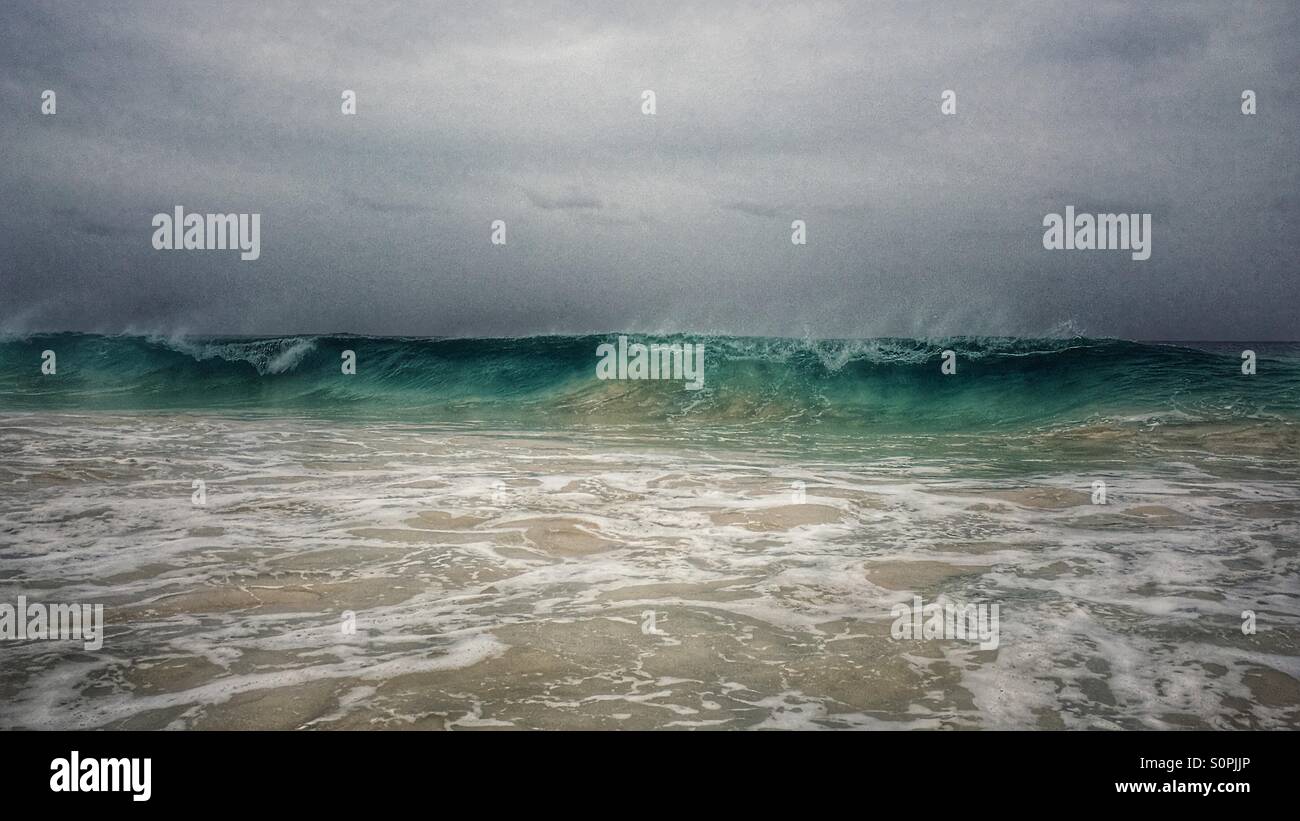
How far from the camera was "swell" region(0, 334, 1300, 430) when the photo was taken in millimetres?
18078

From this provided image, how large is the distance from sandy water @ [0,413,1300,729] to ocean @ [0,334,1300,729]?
0.08ft

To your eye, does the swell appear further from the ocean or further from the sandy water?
the sandy water

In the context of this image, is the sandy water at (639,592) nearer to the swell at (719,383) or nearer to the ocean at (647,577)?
the ocean at (647,577)

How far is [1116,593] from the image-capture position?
4703 millimetres

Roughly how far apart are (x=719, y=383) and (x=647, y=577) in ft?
55.5

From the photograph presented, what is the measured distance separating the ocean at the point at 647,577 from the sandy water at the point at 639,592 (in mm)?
23

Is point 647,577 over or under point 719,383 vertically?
under

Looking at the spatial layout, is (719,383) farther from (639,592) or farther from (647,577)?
(639,592)

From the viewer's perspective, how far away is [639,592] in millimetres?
4688

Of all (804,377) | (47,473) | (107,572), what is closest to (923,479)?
(107,572)

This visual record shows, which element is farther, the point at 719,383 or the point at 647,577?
the point at 719,383

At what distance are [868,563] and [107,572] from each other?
484cm

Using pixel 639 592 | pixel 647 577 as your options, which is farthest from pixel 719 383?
pixel 639 592

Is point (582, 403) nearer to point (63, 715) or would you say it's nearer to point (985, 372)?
point (985, 372)
